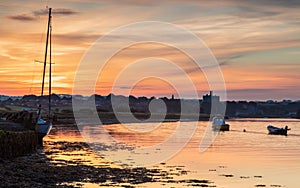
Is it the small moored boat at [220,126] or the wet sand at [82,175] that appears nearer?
the wet sand at [82,175]

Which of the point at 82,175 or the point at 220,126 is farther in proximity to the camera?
the point at 220,126

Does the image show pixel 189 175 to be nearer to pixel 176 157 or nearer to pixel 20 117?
pixel 176 157

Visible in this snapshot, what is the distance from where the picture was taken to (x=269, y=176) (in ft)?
117

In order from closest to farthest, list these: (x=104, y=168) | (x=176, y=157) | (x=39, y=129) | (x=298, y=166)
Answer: (x=104, y=168) → (x=298, y=166) → (x=176, y=157) → (x=39, y=129)

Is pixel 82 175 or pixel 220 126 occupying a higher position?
pixel 220 126

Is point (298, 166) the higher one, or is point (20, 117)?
point (20, 117)

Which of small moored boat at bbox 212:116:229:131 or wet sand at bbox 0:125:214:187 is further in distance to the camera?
small moored boat at bbox 212:116:229:131

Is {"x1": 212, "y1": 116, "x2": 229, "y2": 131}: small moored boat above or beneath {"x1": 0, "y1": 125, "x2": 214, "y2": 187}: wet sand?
above

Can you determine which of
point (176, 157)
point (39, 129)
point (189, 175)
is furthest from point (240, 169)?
point (39, 129)

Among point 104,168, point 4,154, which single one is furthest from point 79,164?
point 4,154

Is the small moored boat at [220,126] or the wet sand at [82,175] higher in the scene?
the small moored boat at [220,126]

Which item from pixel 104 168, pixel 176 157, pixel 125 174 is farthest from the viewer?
pixel 176 157

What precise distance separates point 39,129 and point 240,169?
2614 centimetres

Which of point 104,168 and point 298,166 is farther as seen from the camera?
Result: point 298,166
